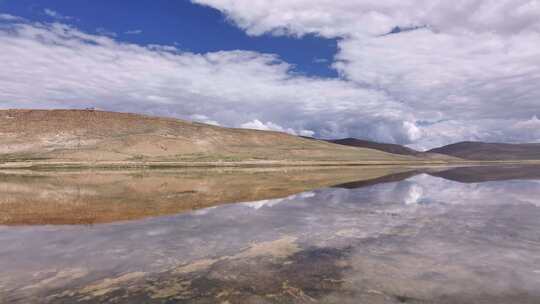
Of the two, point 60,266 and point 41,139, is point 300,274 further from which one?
point 41,139

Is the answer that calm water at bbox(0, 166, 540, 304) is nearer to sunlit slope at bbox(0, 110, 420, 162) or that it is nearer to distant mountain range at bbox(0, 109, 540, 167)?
distant mountain range at bbox(0, 109, 540, 167)

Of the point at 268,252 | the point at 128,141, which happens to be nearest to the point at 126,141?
the point at 128,141

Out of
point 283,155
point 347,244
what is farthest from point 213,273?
point 283,155

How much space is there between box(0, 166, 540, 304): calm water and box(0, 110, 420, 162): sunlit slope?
54.1m

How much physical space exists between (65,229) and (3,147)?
68745mm

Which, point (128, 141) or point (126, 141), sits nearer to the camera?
point (126, 141)

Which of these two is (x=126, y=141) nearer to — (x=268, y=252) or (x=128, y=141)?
(x=128, y=141)

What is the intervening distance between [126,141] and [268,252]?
7515 centimetres

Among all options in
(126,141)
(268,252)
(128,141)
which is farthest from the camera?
(128,141)

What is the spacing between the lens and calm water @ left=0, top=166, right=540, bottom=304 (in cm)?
901

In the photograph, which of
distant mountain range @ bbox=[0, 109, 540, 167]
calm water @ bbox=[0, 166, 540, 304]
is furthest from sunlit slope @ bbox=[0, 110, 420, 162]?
calm water @ bbox=[0, 166, 540, 304]

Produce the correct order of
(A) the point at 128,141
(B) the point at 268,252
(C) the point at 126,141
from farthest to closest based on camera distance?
(A) the point at 128,141, (C) the point at 126,141, (B) the point at 268,252

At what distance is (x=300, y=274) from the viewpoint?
10.2m

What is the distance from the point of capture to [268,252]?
1248cm
